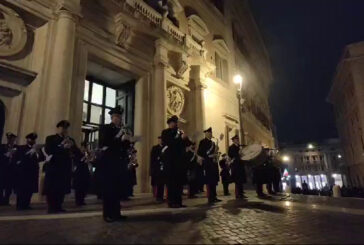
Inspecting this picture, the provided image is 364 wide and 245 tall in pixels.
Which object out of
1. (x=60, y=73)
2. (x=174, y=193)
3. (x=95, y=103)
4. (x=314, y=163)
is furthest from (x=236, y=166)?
(x=314, y=163)

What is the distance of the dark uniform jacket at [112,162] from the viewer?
473 centimetres

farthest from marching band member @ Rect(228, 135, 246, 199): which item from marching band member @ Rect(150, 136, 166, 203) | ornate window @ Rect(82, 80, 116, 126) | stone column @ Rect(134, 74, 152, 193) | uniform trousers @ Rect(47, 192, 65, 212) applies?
ornate window @ Rect(82, 80, 116, 126)

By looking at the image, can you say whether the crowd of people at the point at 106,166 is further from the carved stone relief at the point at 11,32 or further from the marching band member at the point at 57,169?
the carved stone relief at the point at 11,32

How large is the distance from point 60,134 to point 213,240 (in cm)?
436

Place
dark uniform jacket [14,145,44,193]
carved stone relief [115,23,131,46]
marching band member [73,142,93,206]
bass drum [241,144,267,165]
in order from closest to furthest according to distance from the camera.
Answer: dark uniform jacket [14,145,44,193] < marching band member [73,142,93,206] < bass drum [241,144,267,165] < carved stone relief [115,23,131,46]

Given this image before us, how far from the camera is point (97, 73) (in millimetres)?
12773

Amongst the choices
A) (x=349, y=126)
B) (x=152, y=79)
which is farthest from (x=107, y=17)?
(x=349, y=126)

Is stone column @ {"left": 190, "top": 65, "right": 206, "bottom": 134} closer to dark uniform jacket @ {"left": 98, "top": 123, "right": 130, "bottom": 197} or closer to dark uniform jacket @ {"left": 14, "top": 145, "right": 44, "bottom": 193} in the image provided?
dark uniform jacket @ {"left": 14, "top": 145, "right": 44, "bottom": 193}

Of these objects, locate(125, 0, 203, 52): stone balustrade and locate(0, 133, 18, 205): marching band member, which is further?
locate(125, 0, 203, 52): stone balustrade

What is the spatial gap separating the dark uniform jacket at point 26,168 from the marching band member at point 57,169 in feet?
3.50

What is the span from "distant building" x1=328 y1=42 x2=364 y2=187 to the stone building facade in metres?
21.8

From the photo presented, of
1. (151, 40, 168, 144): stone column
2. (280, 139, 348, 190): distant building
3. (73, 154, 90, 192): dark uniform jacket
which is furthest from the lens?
(280, 139, 348, 190): distant building

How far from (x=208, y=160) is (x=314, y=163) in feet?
253

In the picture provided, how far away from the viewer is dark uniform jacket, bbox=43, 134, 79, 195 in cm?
593
